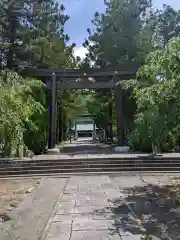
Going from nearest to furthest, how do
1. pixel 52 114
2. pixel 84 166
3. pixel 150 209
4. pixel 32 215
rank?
pixel 32 215 < pixel 150 209 < pixel 84 166 < pixel 52 114

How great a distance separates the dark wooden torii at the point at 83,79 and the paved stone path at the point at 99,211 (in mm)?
11147

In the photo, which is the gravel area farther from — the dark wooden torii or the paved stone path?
the dark wooden torii

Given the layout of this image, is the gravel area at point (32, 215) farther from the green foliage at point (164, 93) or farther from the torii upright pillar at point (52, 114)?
the torii upright pillar at point (52, 114)

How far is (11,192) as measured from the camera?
10461 mm

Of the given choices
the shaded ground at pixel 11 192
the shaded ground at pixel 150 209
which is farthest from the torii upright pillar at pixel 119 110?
the shaded ground at pixel 150 209

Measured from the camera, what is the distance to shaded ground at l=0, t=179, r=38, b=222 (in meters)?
8.20

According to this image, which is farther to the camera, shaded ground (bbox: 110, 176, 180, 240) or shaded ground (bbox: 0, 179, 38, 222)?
shaded ground (bbox: 0, 179, 38, 222)

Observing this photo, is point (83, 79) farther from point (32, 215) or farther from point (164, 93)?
point (32, 215)

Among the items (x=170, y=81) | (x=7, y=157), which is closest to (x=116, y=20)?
(x=7, y=157)

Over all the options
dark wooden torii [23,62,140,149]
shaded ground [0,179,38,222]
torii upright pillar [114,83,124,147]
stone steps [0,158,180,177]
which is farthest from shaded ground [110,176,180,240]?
dark wooden torii [23,62,140,149]

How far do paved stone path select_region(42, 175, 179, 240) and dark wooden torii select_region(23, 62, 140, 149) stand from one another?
11147mm

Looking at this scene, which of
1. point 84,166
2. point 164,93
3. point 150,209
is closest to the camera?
point 150,209

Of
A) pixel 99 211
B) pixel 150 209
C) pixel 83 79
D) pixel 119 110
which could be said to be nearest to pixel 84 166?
pixel 150 209

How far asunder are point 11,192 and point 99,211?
384 centimetres
